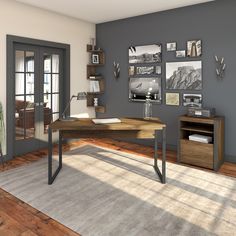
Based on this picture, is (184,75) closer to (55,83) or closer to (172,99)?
(172,99)

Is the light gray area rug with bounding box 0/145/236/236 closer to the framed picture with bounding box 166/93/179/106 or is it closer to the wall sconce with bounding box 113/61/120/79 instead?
the framed picture with bounding box 166/93/179/106

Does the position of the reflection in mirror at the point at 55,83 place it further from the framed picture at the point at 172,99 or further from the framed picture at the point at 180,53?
the framed picture at the point at 180,53

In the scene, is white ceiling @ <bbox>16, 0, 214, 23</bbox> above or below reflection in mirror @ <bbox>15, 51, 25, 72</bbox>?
above

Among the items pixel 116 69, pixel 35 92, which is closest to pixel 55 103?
pixel 35 92

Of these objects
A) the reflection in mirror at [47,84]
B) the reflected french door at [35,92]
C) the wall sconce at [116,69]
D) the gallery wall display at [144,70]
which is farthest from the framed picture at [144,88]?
the reflection in mirror at [47,84]

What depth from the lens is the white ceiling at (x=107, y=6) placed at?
4.20 m

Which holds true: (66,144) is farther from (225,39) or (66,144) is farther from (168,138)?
(225,39)

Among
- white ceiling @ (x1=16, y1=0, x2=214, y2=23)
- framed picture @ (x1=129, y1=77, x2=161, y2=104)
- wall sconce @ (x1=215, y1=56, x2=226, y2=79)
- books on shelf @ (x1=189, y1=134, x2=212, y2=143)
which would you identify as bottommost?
books on shelf @ (x1=189, y1=134, x2=212, y2=143)

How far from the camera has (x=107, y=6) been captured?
444 centimetres

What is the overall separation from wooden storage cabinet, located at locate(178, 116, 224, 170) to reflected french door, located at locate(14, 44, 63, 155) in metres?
2.64

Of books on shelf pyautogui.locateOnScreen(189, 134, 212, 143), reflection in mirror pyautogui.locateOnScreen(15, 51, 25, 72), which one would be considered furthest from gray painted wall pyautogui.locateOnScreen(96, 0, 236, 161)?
reflection in mirror pyautogui.locateOnScreen(15, 51, 25, 72)

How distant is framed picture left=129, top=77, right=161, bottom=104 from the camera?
491cm

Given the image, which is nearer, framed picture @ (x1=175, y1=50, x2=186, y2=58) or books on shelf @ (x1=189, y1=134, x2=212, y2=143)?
books on shelf @ (x1=189, y1=134, x2=212, y2=143)

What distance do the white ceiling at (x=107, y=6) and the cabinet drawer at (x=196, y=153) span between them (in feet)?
7.82
